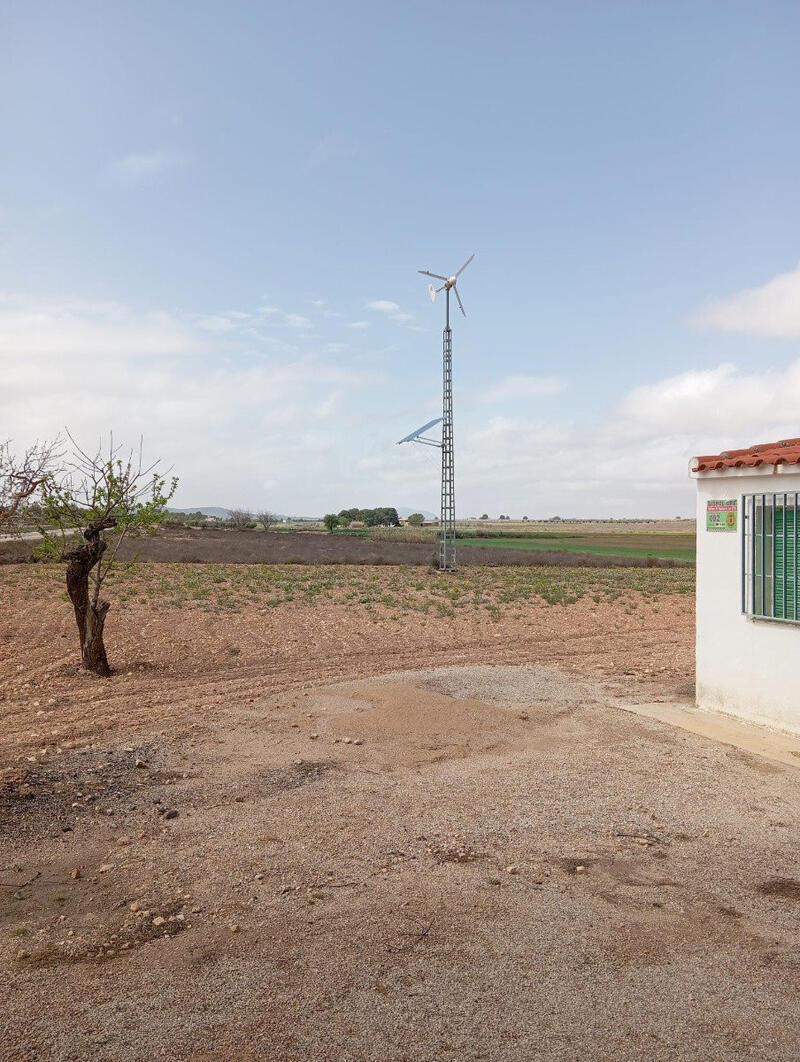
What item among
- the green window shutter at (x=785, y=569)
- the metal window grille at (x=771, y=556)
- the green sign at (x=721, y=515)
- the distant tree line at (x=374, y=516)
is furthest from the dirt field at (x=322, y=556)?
the distant tree line at (x=374, y=516)

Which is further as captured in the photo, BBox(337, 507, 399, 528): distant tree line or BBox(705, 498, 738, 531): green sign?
BBox(337, 507, 399, 528): distant tree line

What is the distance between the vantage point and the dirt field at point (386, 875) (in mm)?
3838

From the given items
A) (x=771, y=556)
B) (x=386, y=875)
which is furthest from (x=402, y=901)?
(x=771, y=556)

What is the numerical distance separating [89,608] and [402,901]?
30.5ft

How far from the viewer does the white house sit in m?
8.88

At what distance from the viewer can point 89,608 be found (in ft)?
42.2

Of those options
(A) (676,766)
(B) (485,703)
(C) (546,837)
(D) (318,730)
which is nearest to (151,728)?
(D) (318,730)

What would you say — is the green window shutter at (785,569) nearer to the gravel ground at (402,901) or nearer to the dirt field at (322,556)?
the gravel ground at (402,901)

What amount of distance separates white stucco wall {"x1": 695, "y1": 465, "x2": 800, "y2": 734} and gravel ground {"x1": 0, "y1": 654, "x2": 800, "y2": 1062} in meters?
1.06

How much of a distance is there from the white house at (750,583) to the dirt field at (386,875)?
40.2 inches

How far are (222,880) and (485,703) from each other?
19.2ft

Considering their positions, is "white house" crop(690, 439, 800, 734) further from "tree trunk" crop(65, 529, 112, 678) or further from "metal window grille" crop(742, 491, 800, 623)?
"tree trunk" crop(65, 529, 112, 678)

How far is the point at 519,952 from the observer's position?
14.6 feet

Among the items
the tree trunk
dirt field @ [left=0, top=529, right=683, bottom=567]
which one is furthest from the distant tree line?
the tree trunk
